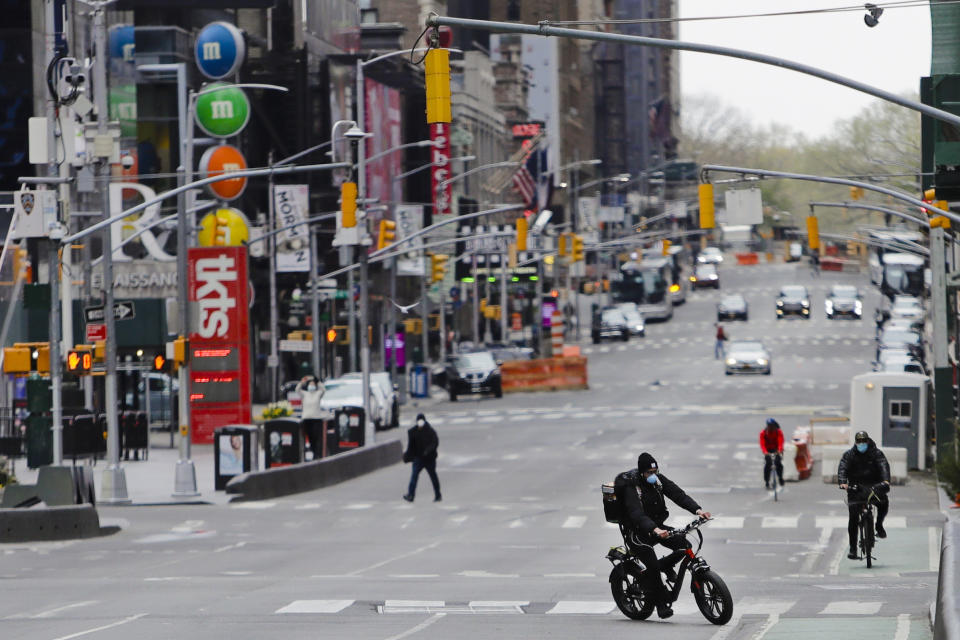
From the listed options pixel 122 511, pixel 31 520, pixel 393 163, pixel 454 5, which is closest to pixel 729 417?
pixel 122 511

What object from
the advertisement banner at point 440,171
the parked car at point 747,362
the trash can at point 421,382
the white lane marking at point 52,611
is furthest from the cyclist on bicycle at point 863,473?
the advertisement banner at point 440,171

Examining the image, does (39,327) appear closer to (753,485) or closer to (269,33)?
(753,485)

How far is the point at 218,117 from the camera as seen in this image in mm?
61562

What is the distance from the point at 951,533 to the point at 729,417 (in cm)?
4099

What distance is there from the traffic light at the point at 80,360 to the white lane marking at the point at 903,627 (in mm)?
20033

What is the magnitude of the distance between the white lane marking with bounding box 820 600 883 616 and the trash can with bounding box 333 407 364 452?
24737mm

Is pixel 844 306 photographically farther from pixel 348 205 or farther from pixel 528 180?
pixel 348 205

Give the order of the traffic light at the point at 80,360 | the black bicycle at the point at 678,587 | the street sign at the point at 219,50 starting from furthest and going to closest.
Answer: the street sign at the point at 219,50, the traffic light at the point at 80,360, the black bicycle at the point at 678,587

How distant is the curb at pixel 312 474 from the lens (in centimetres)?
3397

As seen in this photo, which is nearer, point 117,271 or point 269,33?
point 117,271

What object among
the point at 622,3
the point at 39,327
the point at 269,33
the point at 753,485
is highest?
the point at 269,33

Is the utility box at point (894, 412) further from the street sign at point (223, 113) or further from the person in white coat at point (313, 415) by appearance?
the street sign at point (223, 113)

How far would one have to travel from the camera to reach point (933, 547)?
2492cm

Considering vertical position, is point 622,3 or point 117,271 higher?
point 622,3
